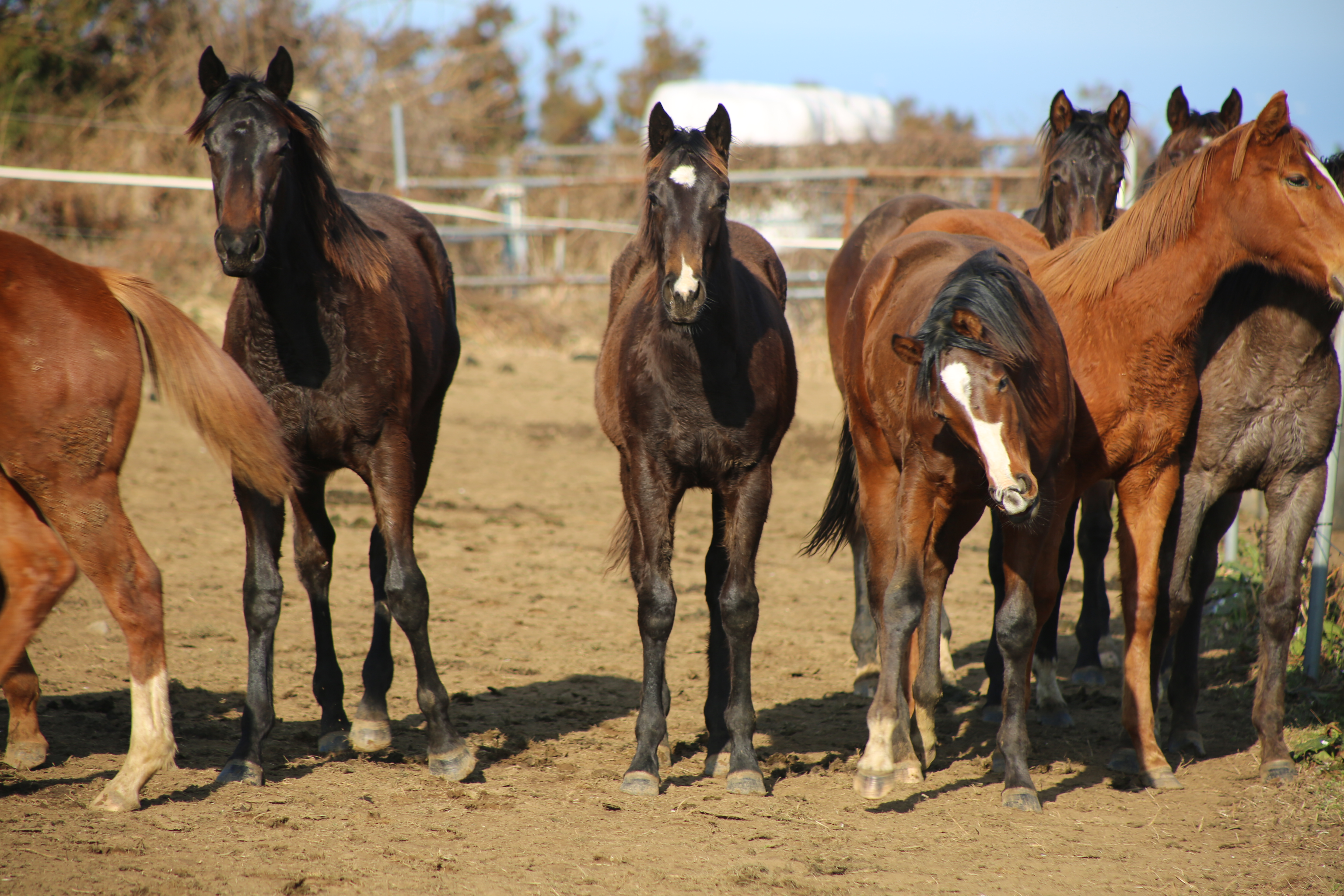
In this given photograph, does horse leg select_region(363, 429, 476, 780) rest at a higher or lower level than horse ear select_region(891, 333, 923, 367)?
lower

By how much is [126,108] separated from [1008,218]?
14.7 metres

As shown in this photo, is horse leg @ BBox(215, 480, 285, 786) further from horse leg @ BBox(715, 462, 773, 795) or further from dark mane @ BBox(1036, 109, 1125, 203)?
dark mane @ BBox(1036, 109, 1125, 203)

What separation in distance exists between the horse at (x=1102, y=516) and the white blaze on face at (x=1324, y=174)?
1.20 metres

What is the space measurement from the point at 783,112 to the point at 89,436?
20.4m

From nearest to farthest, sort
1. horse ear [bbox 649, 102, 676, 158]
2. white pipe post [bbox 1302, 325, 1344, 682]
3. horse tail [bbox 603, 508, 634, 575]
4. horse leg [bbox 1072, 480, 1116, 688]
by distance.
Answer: horse ear [bbox 649, 102, 676, 158]
horse tail [bbox 603, 508, 634, 575]
white pipe post [bbox 1302, 325, 1344, 682]
horse leg [bbox 1072, 480, 1116, 688]

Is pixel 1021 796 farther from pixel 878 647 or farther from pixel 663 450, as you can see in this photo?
pixel 663 450

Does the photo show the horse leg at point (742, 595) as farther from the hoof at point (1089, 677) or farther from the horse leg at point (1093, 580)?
the hoof at point (1089, 677)

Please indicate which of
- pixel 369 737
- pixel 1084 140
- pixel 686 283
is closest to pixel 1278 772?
pixel 686 283

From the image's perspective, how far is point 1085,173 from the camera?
5.49 meters

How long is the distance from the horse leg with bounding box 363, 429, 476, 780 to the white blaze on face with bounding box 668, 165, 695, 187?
1.40 m

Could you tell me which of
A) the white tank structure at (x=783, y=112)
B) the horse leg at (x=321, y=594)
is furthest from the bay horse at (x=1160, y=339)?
the white tank structure at (x=783, y=112)

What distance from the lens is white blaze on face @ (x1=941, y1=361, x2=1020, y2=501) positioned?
3334 millimetres

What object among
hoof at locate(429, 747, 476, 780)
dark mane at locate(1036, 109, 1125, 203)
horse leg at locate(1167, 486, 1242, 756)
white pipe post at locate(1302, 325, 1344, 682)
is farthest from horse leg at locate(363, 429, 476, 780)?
white pipe post at locate(1302, 325, 1344, 682)

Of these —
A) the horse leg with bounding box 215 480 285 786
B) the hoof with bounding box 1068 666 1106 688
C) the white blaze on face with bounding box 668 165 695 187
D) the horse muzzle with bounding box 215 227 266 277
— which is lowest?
the hoof with bounding box 1068 666 1106 688
